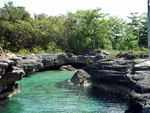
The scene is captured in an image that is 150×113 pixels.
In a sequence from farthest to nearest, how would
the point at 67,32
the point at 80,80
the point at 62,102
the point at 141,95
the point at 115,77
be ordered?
the point at 67,32, the point at 80,80, the point at 115,77, the point at 62,102, the point at 141,95

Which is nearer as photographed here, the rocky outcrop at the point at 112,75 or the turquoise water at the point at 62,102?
the turquoise water at the point at 62,102

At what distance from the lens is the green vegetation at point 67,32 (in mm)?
28534

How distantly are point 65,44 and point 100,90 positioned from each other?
1911cm

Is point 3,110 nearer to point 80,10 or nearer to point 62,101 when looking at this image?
point 62,101

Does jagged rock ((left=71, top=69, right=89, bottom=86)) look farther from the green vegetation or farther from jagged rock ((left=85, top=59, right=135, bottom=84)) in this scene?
the green vegetation

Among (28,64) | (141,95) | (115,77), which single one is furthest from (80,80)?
(141,95)

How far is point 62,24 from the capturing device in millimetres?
36375

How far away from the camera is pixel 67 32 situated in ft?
117

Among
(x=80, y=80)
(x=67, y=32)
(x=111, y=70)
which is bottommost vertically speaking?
(x=80, y=80)

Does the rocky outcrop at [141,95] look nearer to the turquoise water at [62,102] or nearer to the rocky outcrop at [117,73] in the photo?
the rocky outcrop at [117,73]

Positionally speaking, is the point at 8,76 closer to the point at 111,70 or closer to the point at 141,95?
the point at 111,70

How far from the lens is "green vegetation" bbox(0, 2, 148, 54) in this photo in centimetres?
2853

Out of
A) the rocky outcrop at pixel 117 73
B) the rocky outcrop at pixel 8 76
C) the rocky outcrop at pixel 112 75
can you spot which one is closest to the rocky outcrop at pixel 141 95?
the rocky outcrop at pixel 117 73

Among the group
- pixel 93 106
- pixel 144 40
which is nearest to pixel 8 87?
pixel 93 106
